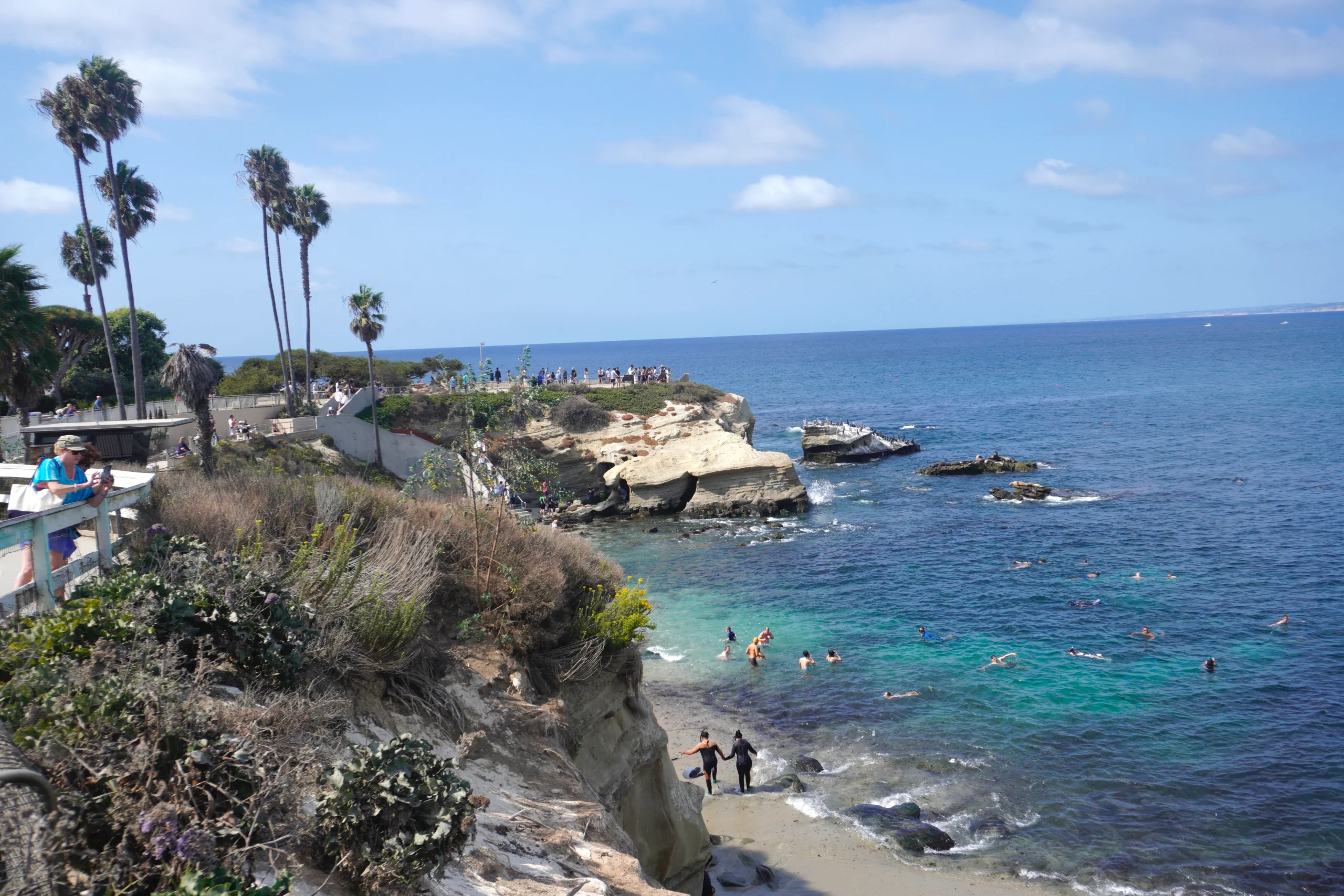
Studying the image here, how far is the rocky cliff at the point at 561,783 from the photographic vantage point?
7.60m

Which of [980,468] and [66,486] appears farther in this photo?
[980,468]

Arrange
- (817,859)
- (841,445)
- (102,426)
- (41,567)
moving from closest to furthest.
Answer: (41,567), (102,426), (817,859), (841,445)

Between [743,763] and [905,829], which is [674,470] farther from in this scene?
[905,829]

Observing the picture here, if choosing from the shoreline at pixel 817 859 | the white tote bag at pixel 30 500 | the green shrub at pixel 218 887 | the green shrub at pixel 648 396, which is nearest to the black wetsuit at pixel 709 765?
the shoreline at pixel 817 859

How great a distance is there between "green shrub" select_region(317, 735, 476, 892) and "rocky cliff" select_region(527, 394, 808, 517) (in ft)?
130

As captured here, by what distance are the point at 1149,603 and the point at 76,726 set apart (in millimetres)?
31965

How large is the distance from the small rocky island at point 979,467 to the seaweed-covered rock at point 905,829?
3945cm

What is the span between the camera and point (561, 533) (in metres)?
14.0

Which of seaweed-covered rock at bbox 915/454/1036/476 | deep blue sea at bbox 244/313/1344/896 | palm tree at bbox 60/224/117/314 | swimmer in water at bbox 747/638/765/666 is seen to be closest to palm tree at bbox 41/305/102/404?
palm tree at bbox 60/224/117/314

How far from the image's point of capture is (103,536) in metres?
8.12

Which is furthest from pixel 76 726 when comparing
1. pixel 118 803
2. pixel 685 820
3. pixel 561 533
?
pixel 685 820

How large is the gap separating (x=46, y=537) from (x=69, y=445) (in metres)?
1.52

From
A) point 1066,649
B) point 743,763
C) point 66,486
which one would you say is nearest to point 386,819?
point 66,486

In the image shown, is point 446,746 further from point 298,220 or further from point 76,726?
point 298,220
